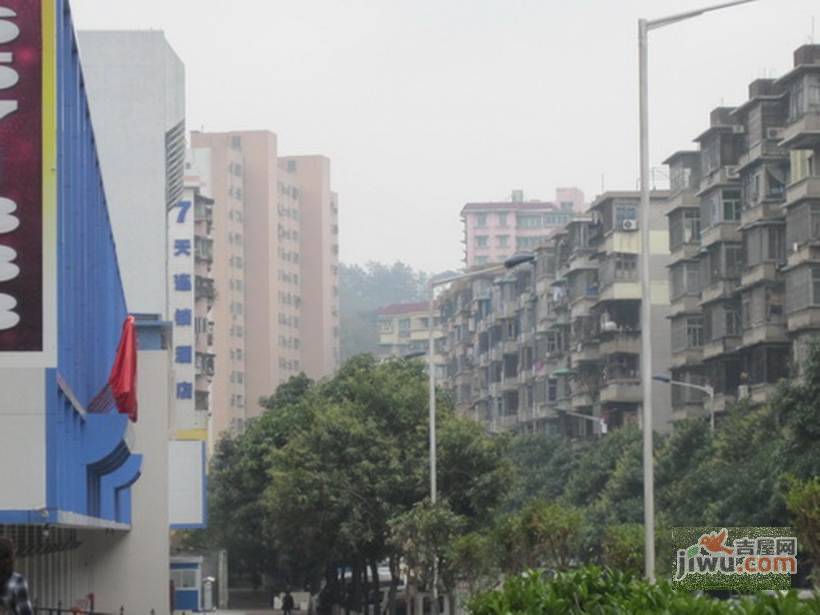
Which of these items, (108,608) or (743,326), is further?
(743,326)

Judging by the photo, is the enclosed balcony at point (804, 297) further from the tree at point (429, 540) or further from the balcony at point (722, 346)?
the tree at point (429, 540)

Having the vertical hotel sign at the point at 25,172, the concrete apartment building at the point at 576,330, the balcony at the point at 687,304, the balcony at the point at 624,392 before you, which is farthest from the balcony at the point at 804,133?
the vertical hotel sign at the point at 25,172

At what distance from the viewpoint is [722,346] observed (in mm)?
91750

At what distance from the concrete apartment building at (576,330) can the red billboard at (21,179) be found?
8237 cm

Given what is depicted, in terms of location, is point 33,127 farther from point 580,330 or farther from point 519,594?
point 580,330

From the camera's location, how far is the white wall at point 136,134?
264 ft

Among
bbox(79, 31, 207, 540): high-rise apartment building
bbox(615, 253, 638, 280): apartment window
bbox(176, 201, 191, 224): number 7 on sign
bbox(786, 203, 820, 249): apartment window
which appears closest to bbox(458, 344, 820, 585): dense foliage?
bbox(786, 203, 820, 249): apartment window

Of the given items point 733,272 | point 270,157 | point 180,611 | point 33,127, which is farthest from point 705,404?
point 270,157

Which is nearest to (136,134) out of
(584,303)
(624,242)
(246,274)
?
(624,242)

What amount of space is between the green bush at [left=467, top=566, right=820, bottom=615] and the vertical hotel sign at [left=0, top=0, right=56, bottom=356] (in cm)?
768

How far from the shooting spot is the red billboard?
2656cm

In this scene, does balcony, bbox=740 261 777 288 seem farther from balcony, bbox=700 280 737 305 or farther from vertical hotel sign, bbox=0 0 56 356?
vertical hotel sign, bbox=0 0 56 356

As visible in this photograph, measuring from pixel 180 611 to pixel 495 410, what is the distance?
8119 centimetres

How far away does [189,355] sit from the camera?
90.4 m
